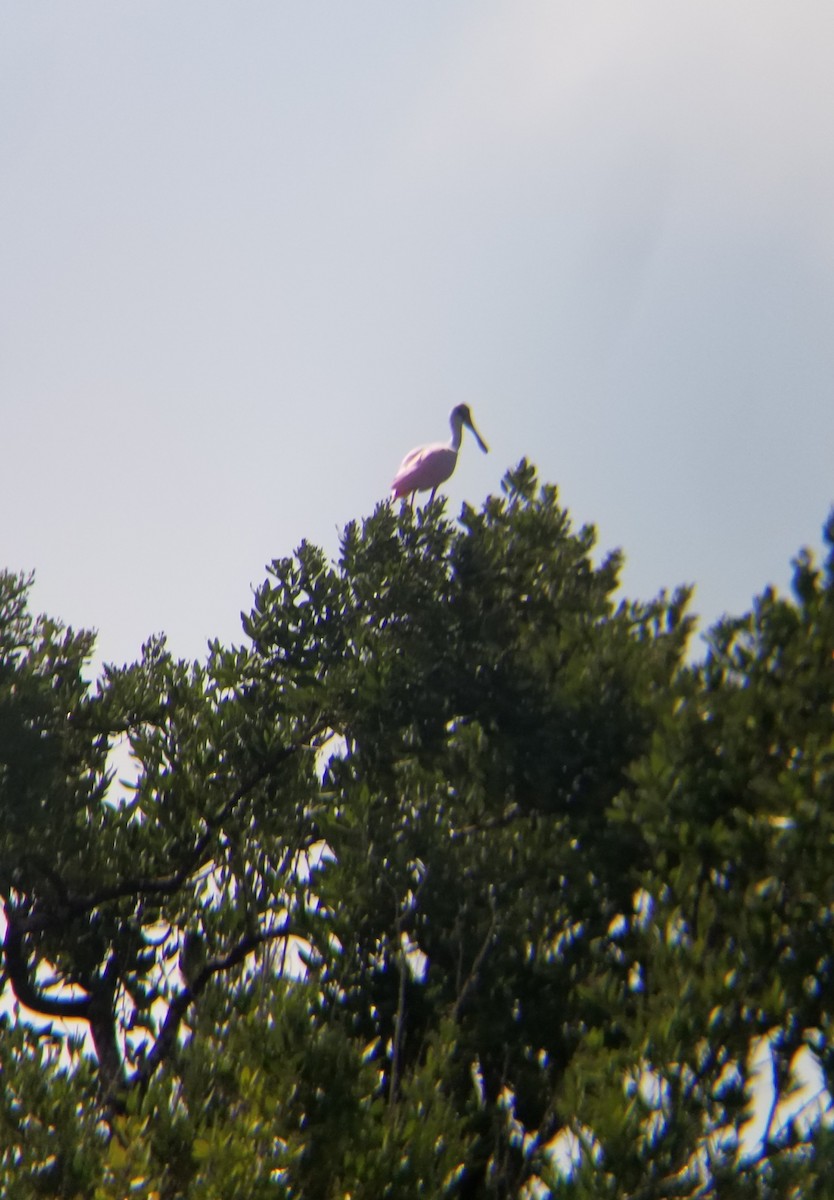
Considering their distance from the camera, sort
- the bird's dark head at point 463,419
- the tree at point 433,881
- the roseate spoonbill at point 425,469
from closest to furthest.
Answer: the tree at point 433,881 < the roseate spoonbill at point 425,469 < the bird's dark head at point 463,419

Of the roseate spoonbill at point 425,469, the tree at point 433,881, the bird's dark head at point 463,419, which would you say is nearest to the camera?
the tree at point 433,881

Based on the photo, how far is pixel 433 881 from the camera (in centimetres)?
1455

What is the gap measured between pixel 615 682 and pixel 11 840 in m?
8.07

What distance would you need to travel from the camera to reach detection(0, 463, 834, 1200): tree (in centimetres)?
1127

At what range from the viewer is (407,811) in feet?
49.3

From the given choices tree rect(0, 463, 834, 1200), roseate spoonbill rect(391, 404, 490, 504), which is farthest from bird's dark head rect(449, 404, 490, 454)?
tree rect(0, 463, 834, 1200)

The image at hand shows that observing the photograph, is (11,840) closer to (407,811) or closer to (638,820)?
(407,811)

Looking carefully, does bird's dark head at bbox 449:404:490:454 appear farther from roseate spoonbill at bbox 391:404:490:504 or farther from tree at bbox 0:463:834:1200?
tree at bbox 0:463:834:1200

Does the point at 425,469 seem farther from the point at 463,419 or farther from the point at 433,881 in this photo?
the point at 433,881

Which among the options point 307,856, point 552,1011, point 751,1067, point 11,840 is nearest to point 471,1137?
point 552,1011

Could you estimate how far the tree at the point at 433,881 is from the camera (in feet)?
37.0

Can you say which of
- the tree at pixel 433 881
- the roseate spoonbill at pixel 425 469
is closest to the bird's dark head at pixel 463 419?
the roseate spoonbill at pixel 425 469

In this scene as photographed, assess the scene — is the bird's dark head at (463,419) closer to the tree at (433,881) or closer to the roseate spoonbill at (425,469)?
the roseate spoonbill at (425,469)

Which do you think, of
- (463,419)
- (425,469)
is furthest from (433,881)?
(463,419)
